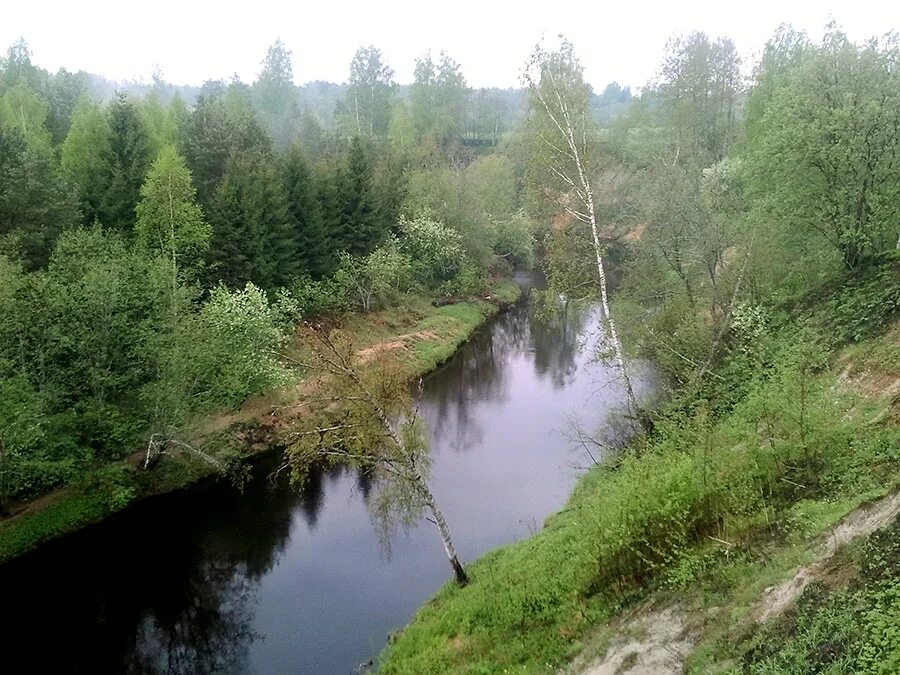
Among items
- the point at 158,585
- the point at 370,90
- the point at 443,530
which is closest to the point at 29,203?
the point at 158,585

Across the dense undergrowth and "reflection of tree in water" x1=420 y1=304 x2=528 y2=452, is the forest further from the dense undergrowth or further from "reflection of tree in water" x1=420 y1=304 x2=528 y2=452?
"reflection of tree in water" x1=420 y1=304 x2=528 y2=452

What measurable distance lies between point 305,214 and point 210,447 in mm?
16738

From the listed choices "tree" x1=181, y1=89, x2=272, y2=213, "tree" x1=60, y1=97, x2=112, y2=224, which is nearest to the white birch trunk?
"tree" x1=60, y1=97, x2=112, y2=224

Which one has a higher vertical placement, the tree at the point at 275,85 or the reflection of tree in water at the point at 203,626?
the tree at the point at 275,85

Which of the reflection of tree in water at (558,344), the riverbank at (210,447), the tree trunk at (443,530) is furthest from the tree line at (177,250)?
the tree trunk at (443,530)

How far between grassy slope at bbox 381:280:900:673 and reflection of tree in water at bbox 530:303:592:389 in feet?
58.9

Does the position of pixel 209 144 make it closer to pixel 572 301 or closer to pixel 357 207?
pixel 357 207

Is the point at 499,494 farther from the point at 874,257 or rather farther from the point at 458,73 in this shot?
the point at 458,73

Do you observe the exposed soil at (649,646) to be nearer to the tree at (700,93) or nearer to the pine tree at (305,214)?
the pine tree at (305,214)

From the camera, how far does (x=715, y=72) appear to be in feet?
152

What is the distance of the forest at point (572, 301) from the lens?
11.3m

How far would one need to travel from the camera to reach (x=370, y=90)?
7169 cm

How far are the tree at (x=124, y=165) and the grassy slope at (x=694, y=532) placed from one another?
27803 mm

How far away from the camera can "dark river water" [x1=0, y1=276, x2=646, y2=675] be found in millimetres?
15664
